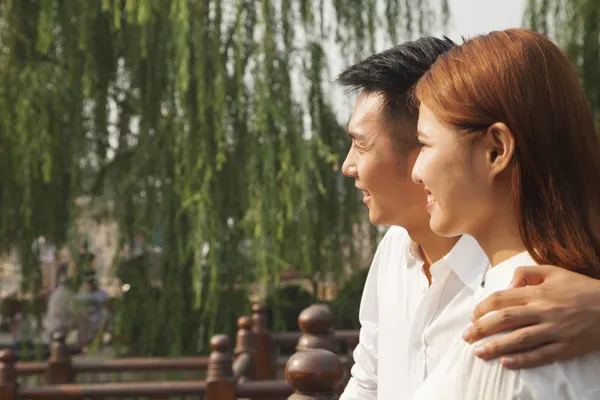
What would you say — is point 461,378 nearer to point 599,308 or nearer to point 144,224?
point 599,308

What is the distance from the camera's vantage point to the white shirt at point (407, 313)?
163 centimetres

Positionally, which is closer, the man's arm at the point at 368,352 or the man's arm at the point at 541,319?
the man's arm at the point at 541,319

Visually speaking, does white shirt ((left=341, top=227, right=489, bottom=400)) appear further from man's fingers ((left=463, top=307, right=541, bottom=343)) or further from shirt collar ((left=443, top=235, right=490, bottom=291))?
man's fingers ((left=463, top=307, right=541, bottom=343))

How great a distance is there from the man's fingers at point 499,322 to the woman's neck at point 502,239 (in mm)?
96

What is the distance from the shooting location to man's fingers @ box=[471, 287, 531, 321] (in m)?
0.99

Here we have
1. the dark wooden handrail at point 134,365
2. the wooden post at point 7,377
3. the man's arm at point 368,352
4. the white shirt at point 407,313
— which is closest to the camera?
the white shirt at point 407,313

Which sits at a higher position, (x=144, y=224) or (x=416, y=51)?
(x=416, y=51)

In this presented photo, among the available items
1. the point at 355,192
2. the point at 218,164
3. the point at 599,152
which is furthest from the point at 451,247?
the point at 355,192

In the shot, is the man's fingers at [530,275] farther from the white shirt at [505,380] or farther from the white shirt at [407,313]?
the white shirt at [407,313]

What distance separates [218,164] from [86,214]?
1169mm

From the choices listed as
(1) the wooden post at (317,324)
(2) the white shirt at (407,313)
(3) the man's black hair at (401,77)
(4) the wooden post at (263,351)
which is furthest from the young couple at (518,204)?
(4) the wooden post at (263,351)

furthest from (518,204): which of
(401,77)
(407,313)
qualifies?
(401,77)

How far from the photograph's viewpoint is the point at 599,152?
3.50 ft

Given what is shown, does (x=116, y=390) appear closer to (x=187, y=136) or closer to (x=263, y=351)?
(x=263, y=351)
